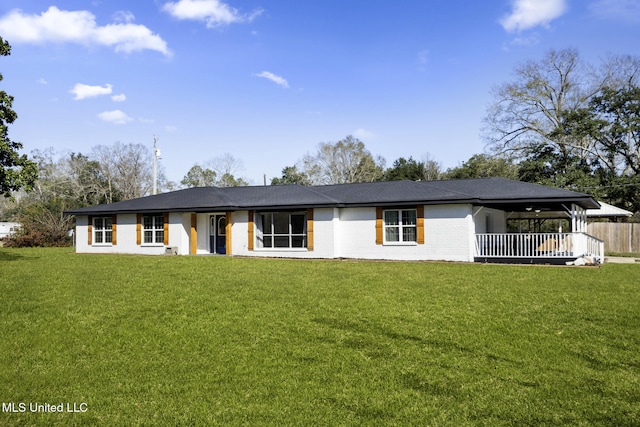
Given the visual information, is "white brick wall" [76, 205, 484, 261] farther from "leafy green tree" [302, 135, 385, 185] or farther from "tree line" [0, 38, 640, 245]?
"leafy green tree" [302, 135, 385, 185]

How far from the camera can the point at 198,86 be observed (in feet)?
77.5

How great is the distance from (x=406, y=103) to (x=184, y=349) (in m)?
22.3

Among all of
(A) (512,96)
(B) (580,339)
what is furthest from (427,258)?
(A) (512,96)

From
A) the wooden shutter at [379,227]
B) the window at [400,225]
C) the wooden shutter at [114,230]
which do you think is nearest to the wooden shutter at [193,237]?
the wooden shutter at [114,230]

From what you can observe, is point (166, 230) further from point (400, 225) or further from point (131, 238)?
point (400, 225)

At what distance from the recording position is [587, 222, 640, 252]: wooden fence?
27875 mm

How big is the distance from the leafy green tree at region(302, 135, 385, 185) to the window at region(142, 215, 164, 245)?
37.0 meters

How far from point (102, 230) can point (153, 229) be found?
149 inches

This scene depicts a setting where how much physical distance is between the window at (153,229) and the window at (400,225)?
12.0 meters

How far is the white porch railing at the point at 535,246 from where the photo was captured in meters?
18.7

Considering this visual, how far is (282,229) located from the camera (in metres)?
23.1

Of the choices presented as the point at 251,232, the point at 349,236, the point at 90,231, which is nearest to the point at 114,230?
the point at 90,231

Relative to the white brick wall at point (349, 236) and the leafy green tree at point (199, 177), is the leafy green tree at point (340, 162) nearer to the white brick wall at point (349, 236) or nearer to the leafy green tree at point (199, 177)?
the leafy green tree at point (199, 177)

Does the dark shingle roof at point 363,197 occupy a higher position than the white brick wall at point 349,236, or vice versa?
the dark shingle roof at point 363,197
